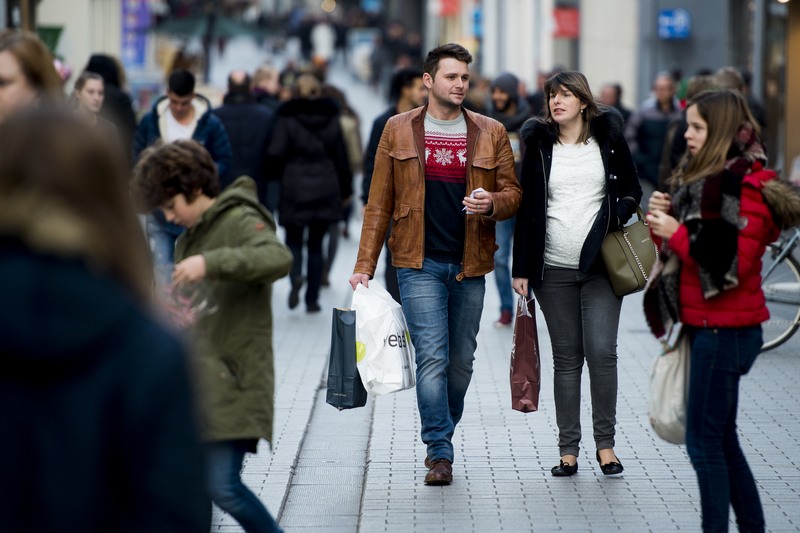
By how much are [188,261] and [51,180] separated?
78.1 inches

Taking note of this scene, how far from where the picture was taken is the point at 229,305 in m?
4.18

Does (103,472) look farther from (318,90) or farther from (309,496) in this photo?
(318,90)

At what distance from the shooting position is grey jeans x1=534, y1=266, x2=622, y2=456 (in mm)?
5863

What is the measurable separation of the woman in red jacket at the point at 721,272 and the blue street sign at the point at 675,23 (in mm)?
20138

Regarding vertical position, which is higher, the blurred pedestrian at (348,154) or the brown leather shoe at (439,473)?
the blurred pedestrian at (348,154)

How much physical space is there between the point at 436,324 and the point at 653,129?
27.6 feet

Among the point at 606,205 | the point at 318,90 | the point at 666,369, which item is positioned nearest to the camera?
the point at 666,369

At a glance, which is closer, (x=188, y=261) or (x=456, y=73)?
(x=188, y=261)

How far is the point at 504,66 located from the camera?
4575cm

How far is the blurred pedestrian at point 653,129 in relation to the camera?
13.7 m

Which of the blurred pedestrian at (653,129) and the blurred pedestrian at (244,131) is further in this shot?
the blurred pedestrian at (653,129)

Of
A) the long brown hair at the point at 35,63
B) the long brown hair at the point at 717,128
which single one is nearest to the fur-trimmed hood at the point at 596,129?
the long brown hair at the point at 717,128

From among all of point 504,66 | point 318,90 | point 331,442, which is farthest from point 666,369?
point 504,66

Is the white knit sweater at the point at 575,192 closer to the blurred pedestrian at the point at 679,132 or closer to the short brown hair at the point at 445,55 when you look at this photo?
the short brown hair at the point at 445,55
